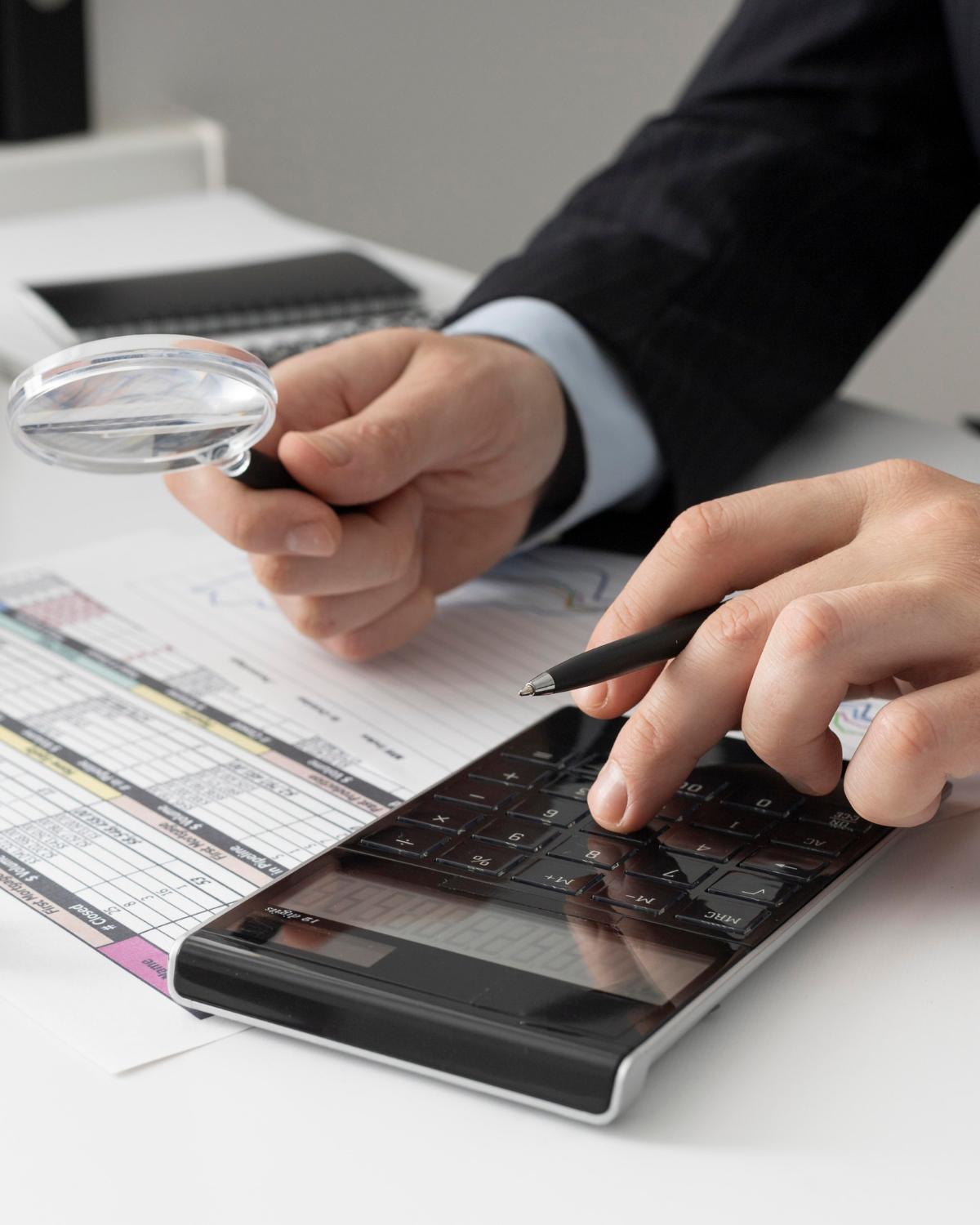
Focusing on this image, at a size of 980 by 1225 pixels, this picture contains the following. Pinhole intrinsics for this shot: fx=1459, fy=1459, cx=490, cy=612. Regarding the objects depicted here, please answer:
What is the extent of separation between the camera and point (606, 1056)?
0.35m

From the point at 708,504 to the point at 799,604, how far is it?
0.21ft

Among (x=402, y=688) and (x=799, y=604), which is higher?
(x=799, y=604)

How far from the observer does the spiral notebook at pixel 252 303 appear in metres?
0.96

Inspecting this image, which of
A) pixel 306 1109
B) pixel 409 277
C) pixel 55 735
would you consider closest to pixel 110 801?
pixel 55 735

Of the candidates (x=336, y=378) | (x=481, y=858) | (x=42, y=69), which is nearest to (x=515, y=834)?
(x=481, y=858)

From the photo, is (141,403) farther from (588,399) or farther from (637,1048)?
(588,399)

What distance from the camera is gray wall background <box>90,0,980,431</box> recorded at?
197 centimetres

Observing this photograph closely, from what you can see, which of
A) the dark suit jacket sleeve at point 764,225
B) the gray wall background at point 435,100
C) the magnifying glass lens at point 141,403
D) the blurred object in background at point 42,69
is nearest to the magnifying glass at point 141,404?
the magnifying glass lens at point 141,403

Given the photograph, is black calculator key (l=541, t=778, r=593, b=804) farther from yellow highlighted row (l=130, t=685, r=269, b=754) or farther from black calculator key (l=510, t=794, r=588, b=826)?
yellow highlighted row (l=130, t=685, r=269, b=754)

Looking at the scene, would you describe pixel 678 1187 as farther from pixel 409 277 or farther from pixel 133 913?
pixel 409 277

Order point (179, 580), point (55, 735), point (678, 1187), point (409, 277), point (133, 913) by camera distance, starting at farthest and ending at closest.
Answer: point (409, 277) < point (179, 580) < point (55, 735) < point (133, 913) < point (678, 1187)

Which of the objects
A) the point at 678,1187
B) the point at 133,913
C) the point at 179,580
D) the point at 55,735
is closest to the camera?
the point at 678,1187

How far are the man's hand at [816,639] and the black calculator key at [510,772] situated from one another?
0.10ft

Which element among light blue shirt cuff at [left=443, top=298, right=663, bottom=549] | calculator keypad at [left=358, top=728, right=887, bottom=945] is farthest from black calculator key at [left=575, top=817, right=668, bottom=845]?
light blue shirt cuff at [left=443, top=298, right=663, bottom=549]
